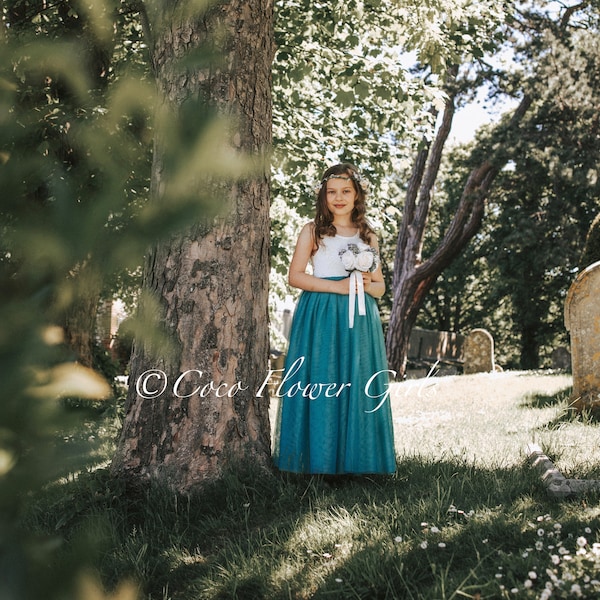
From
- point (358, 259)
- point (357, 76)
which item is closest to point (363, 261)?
point (358, 259)

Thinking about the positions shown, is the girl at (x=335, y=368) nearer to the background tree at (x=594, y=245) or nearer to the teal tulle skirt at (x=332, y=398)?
the teal tulle skirt at (x=332, y=398)

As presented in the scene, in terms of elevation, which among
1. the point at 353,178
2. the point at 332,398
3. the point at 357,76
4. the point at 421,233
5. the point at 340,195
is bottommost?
the point at 332,398

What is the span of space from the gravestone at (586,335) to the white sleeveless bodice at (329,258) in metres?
3.12

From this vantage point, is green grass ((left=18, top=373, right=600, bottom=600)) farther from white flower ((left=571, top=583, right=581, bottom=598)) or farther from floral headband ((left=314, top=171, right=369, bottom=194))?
floral headband ((left=314, top=171, right=369, bottom=194))

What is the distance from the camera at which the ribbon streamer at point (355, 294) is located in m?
4.14

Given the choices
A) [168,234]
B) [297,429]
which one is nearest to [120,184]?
[168,234]

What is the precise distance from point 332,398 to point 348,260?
0.86 meters

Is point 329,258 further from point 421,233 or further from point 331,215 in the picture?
point 421,233

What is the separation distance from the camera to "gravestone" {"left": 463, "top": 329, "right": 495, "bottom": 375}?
16.5 meters

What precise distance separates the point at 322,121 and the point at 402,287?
7.86 meters

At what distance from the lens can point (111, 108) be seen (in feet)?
1.55

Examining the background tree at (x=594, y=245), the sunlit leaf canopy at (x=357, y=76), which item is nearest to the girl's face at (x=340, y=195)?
the sunlit leaf canopy at (x=357, y=76)

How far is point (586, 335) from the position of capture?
633 cm

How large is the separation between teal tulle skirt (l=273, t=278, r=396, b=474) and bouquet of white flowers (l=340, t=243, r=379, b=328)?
56 mm
